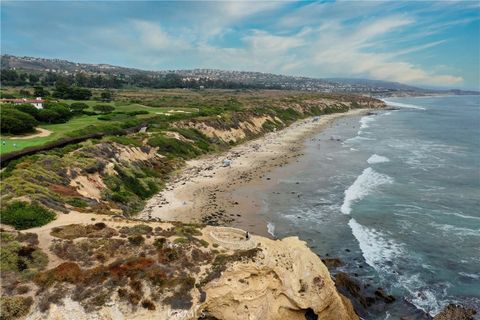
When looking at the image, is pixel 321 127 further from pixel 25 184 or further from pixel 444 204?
pixel 25 184

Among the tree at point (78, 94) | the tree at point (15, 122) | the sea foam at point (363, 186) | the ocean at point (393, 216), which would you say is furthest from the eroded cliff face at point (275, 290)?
the tree at point (78, 94)

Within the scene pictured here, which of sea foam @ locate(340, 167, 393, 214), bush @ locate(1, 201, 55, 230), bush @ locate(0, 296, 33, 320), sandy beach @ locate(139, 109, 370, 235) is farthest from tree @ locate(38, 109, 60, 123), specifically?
bush @ locate(0, 296, 33, 320)

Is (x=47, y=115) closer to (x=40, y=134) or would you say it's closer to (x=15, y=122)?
(x=40, y=134)

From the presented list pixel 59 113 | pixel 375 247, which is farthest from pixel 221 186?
pixel 59 113

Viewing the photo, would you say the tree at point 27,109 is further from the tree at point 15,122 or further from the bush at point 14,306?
the bush at point 14,306

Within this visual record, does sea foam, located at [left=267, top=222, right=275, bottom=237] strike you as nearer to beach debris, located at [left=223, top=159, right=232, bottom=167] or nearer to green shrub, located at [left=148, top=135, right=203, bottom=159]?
beach debris, located at [left=223, top=159, right=232, bottom=167]

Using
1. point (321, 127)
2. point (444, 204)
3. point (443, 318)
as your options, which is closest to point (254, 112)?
point (321, 127)
